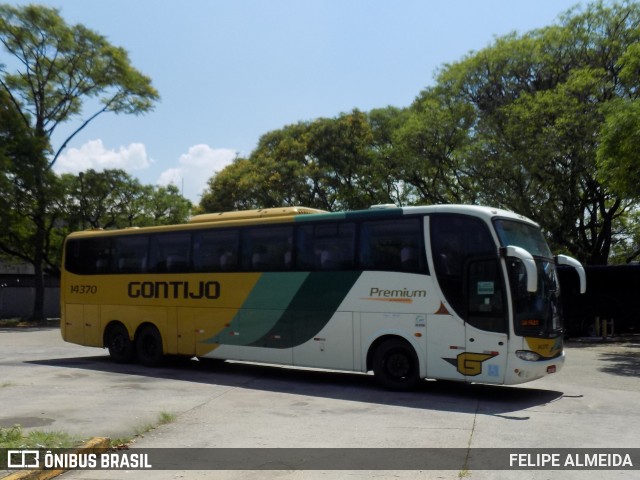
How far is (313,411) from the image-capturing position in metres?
10.3

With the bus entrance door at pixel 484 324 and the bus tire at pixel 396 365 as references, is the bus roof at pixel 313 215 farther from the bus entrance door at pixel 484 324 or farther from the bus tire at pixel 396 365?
the bus tire at pixel 396 365

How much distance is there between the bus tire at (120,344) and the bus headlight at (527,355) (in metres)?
9.78

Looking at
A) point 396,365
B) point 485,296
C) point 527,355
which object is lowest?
point 396,365

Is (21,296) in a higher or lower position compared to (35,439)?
higher

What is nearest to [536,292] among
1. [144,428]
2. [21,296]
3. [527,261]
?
[527,261]

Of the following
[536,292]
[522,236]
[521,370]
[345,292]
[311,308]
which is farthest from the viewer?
[311,308]

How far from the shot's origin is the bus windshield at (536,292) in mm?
10898

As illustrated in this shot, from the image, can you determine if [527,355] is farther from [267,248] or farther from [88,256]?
[88,256]

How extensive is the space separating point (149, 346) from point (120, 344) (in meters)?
0.98

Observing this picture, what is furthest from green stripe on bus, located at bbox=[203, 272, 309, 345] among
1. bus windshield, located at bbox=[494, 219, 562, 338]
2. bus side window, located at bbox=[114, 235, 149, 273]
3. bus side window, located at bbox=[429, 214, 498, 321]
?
bus windshield, located at bbox=[494, 219, 562, 338]

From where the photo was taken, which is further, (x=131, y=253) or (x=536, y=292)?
(x=131, y=253)

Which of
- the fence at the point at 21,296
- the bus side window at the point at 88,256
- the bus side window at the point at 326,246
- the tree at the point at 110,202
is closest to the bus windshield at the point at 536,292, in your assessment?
the bus side window at the point at 326,246

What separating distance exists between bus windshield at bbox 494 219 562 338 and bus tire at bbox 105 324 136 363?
9.82 m

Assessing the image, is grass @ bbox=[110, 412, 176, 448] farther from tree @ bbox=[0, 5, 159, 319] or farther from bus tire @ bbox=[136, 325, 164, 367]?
tree @ bbox=[0, 5, 159, 319]
